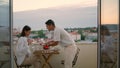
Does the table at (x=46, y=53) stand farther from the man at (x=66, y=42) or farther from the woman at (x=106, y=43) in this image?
the woman at (x=106, y=43)

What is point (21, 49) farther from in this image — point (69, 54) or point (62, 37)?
point (69, 54)

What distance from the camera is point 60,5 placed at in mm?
7793

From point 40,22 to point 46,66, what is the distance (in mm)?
1247

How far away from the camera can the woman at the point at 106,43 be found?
4203mm

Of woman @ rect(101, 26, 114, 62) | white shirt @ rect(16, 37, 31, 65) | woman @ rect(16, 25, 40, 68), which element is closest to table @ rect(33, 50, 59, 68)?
woman @ rect(16, 25, 40, 68)

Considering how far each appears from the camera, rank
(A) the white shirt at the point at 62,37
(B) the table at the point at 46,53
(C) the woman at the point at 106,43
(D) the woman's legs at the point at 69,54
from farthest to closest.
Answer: (B) the table at the point at 46,53 < (D) the woman's legs at the point at 69,54 < (A) the white shirt at the point at 62,37 < (C) the woman at the point at 106,43

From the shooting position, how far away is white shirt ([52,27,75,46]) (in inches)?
249

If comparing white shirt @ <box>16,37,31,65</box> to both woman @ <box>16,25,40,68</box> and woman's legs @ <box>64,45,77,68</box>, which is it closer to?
woman @ <box>16,25,40,68</box>

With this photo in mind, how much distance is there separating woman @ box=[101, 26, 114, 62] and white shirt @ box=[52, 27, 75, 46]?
2.19m

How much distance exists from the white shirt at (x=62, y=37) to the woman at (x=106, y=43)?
219cm

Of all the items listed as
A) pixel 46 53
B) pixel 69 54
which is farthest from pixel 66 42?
pixel 46 53

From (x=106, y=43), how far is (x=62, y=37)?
237 centimetres

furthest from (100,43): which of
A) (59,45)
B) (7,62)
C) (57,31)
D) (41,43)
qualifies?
(41,43)

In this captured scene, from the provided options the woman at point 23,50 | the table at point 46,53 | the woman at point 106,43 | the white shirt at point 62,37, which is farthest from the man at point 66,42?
the woman at point 106,43
